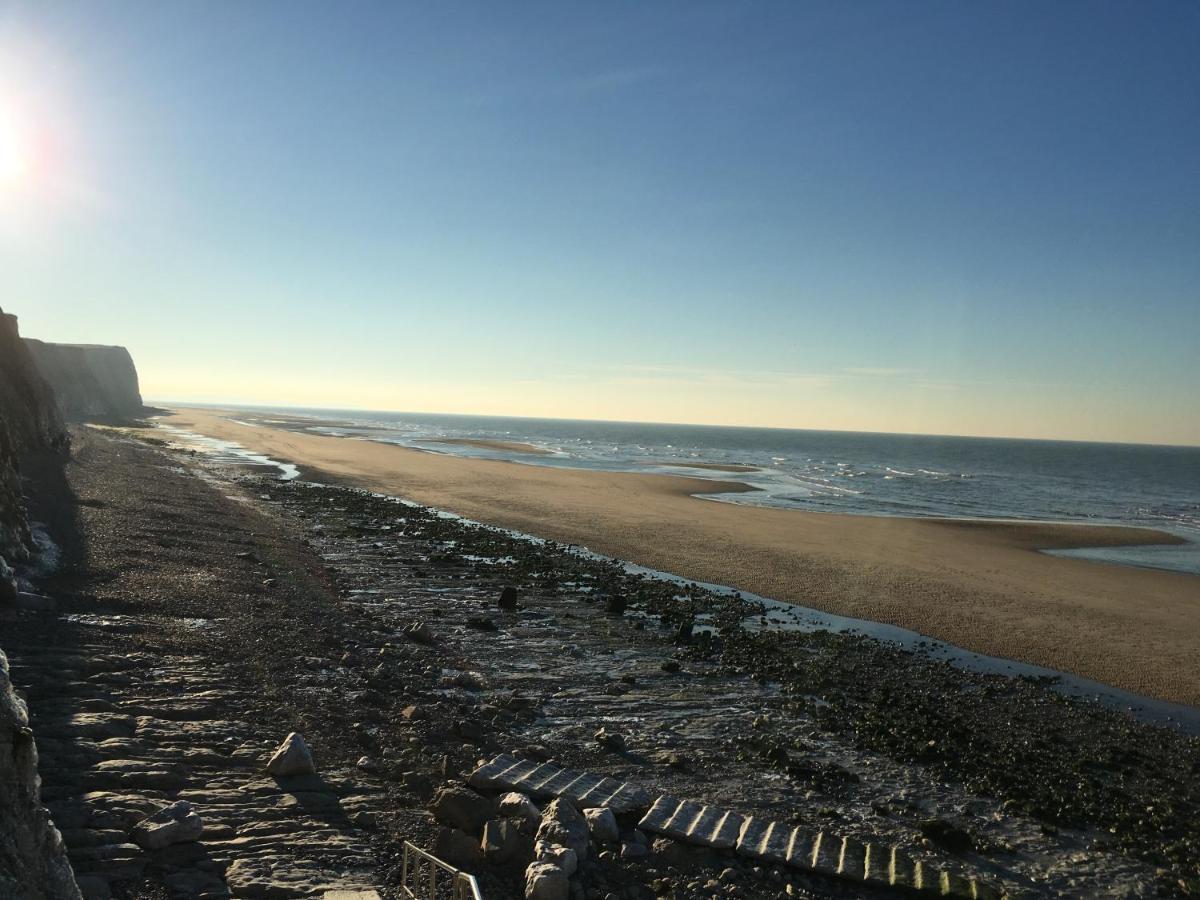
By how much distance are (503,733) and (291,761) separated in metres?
3.41

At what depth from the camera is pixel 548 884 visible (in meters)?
7.00

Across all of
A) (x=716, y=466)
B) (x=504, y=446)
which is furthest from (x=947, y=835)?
(x=504, y=446)

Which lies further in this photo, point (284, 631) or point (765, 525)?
point (765, 525)

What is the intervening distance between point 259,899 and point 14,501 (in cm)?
1566

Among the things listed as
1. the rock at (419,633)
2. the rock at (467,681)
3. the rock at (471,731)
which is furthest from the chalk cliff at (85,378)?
the rock at (471,731)

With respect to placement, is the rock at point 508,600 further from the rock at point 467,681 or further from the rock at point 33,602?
the rock at point 33,602

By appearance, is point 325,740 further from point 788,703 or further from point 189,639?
point 788,703

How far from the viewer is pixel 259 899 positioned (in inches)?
242

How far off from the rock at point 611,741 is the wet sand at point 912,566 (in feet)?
38.8

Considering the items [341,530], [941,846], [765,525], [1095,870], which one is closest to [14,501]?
[341,530]

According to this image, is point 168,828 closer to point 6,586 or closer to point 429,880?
point 429,880

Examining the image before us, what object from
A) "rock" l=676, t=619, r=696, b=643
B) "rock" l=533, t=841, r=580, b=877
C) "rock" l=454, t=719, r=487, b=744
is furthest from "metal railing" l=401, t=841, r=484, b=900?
"rock" l=676, t=619, r=696, b=643

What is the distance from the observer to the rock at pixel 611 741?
426 inches

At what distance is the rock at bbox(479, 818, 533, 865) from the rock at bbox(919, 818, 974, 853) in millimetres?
5310
